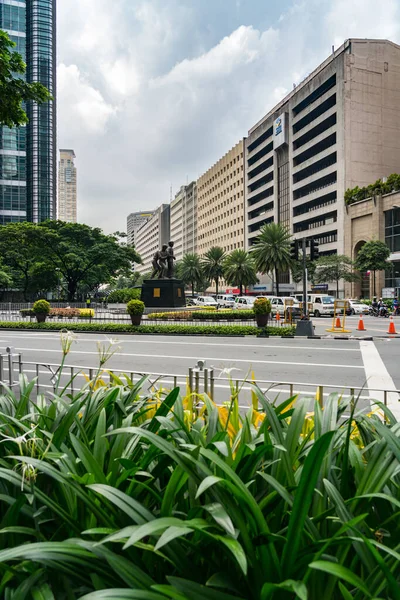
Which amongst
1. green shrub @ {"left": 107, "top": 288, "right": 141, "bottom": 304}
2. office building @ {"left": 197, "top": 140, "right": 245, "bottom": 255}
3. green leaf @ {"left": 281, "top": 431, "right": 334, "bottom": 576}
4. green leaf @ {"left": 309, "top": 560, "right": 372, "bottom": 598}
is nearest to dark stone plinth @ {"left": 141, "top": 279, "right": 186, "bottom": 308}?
green shrub @ {"left": 107, "top": 288, "right": 141, "bottom": 304}

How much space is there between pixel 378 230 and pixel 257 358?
48.7 m

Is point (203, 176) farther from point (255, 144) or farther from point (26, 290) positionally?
point (26, 290)

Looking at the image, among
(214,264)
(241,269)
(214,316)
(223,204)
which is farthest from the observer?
(223,204)

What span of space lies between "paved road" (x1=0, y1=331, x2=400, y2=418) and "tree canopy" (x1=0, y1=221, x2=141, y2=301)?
3188 cm

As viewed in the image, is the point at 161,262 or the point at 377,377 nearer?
the point at 377,377

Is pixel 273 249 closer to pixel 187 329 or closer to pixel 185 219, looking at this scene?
pixel 187 329

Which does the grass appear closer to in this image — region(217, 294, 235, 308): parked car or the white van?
the white van

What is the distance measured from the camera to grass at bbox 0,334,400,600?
148cm

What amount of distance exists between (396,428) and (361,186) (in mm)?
68134

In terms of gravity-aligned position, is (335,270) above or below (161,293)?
above

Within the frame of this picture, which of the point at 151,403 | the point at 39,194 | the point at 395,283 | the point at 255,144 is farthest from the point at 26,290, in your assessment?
the point at 151,403

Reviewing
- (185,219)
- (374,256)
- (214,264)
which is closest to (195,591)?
(374,256)

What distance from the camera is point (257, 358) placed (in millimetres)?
14680

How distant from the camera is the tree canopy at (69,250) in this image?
51.1 m
